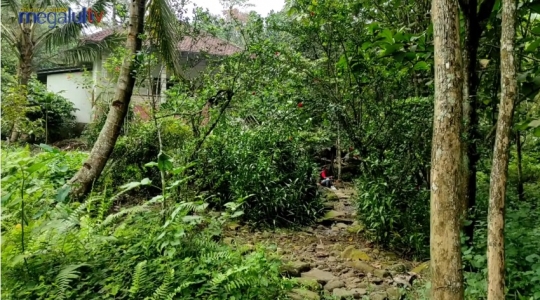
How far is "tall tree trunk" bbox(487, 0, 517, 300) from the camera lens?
1.53 meters

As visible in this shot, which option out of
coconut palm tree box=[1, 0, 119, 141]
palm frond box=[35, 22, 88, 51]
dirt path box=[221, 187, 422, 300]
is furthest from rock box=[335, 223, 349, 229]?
palm frond box=[35, 22, 88, 51]

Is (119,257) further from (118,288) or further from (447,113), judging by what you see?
(447,113)

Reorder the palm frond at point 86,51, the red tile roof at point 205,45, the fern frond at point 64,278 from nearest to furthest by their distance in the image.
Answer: the fern frond at point 64,278, the red tile roof at point 205,45, the palm frond at point 86,51

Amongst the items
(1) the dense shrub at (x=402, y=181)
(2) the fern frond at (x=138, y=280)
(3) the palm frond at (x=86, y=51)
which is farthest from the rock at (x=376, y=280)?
(3) the palm frond at (x=86, y=51)

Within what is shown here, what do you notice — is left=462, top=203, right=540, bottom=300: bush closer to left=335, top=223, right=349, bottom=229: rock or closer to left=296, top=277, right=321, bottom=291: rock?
left=296, top=277, right=321, bottom=291: rock

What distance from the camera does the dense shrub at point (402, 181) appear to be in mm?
3812

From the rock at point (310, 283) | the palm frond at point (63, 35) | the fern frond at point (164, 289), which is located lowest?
the rock at point (310, 283)

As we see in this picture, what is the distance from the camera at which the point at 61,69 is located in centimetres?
1388

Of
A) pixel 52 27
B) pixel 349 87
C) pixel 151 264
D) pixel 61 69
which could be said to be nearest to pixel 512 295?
pixel 151 264

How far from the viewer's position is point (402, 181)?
13.3ft

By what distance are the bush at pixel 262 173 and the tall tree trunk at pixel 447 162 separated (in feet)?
9.95

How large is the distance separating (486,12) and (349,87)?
2140 mm

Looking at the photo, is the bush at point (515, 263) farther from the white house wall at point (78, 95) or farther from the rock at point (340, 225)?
the white house wall at point (78, 95)

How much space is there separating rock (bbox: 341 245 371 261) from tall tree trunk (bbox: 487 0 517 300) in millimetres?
2182
